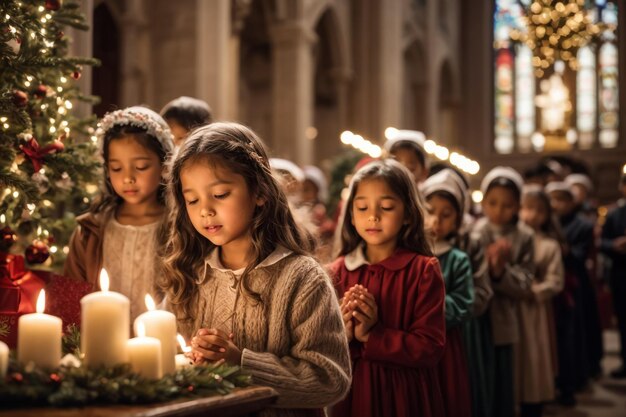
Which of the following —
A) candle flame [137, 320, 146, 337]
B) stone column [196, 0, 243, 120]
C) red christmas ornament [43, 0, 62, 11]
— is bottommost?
candle flame [137, 320, 146, 337]

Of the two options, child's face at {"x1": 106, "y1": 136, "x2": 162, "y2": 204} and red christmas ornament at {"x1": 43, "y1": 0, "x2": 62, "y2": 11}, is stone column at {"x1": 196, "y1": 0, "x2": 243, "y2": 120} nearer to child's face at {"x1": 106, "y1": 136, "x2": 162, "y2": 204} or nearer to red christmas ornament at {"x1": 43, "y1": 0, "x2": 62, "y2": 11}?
red christmas ornament at {"x1": 43, "y1": 0, "x2": 62, "y2": 11}

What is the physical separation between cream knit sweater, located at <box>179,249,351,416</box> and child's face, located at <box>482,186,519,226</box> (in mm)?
3067

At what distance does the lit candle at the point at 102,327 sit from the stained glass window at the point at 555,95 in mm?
19190

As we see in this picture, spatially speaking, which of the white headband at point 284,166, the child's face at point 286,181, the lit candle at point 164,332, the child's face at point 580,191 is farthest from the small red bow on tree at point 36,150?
the child's face at point 580,191

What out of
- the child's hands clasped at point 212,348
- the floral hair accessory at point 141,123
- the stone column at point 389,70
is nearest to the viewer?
the child's hands clasped at point 212,348

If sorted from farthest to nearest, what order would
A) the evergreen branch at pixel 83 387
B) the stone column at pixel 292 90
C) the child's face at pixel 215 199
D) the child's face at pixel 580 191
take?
the stone column at pixel 292 90
the child's face at pixel 580 191
the child's face at pixel 215 199
the evergreen branch at pixel 83 387

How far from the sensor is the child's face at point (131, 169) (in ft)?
9.10

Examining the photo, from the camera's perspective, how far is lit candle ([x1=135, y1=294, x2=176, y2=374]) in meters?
1.61

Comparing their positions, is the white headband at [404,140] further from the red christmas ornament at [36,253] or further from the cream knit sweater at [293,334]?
the cream knit sweater at [293,334]

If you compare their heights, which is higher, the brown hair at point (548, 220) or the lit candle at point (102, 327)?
the brown hair at point (548, 220)

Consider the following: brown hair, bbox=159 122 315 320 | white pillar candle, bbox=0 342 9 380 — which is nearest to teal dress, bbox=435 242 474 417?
brown hair, bbox=159 122 315 320

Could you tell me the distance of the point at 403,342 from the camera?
2697mm

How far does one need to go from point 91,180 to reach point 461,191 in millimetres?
1815

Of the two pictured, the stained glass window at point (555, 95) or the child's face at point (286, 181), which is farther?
the stained glass window at point (555, 95)
